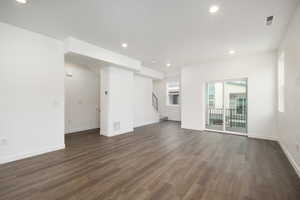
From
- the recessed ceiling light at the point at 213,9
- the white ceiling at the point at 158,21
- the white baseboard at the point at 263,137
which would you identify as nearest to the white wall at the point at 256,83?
the white baseboard at the point at 263,137

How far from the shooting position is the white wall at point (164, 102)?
848 centimetres

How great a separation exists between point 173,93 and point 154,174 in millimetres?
6636

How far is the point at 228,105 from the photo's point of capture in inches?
213

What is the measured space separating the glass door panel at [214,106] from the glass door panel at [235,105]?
7.9 inches

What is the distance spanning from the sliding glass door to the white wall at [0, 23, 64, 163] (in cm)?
569

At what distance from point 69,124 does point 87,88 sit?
67.9 inches

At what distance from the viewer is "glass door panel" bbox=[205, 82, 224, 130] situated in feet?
18.4

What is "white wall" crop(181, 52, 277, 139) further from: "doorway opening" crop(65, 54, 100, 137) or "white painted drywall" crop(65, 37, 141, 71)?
"doorway opening" crop(65, 54, 100, 137)

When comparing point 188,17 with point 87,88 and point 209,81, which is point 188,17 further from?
point 87,88

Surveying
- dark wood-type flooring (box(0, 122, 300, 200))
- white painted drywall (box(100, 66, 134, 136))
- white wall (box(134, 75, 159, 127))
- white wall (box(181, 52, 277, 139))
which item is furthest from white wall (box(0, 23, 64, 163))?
white wall (box(181, 52, 277, 139))

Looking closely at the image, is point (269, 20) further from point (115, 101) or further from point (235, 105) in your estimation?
point (115, 101)

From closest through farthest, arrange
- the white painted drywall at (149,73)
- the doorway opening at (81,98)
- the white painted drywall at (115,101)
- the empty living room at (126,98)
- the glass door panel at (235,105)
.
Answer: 1. the empty living room at (126,98)
2. the white painted drywall at (115,101)
3. the glass door panel at (235,105)
4. the doorway opening at (81,98)
5. the white painted drywall at (149,73)

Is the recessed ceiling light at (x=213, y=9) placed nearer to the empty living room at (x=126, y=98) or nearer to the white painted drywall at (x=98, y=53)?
the empty living room at (x=126, y=98)

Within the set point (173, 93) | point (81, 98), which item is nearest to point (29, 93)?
point (81, 98)
